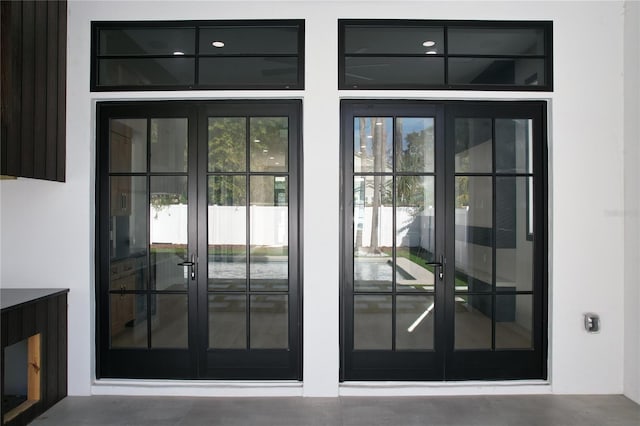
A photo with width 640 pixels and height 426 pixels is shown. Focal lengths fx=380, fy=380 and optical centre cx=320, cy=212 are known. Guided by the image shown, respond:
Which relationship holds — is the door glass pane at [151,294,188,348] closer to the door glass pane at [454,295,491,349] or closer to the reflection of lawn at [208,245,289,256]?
the reflection of lawn at [208,245,289,256]

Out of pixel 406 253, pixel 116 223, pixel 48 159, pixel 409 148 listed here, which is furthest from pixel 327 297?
pixel 48 159

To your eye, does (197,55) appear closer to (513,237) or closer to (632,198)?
(513,237)

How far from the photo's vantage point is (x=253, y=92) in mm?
3199

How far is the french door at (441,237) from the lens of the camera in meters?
3.25

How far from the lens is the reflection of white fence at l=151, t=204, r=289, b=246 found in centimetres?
326

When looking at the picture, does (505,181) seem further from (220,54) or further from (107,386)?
(107,386)

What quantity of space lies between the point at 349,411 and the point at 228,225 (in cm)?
178

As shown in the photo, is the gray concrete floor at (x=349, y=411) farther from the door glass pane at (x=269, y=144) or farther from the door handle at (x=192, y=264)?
the door glass pane at (x=269, y=144)

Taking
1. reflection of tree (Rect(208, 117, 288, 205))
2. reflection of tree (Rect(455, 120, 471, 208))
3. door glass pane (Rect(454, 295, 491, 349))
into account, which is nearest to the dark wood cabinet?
reflection of tree (Rect(208, 117, 288, 205))

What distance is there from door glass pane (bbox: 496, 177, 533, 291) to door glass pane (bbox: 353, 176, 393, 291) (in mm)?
940

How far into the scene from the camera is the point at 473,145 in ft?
10.8

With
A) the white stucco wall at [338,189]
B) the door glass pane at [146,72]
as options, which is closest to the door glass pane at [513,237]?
the white stucco wall at [338,189]

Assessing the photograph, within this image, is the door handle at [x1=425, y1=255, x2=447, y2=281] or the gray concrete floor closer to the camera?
the gray concrete floor

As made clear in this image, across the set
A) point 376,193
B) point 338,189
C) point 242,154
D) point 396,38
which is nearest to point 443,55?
point 396,38
